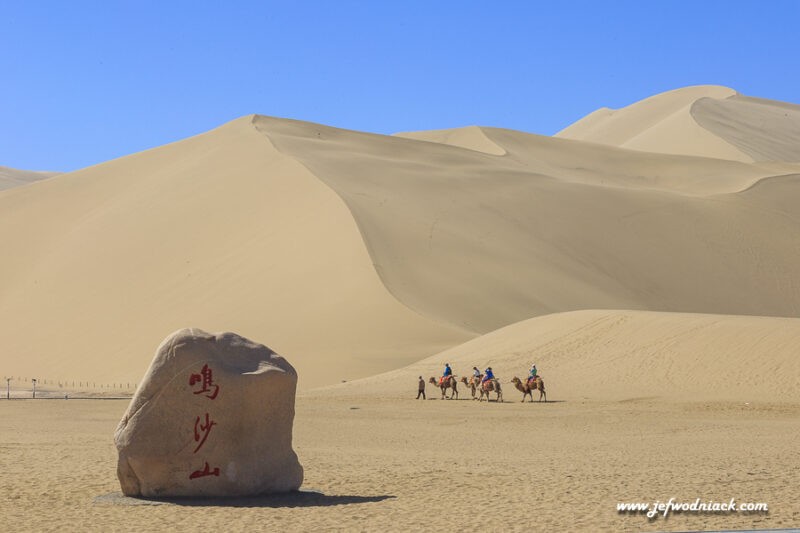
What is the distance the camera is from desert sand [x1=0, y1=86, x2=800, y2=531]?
1215cm

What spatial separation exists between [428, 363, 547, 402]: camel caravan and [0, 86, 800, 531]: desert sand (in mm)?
492

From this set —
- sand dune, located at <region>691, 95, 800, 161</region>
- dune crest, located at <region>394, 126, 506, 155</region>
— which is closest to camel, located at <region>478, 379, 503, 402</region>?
dune crest, located at <region>394, 126, 506, 155</region>

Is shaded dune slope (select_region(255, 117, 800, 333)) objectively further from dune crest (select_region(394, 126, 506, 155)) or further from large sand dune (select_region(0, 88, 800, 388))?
dune crest (select_region(394, 126, 506, 155))

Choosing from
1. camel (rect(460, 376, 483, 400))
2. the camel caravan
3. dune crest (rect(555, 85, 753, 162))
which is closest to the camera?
the camel caravan

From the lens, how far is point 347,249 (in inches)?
1781

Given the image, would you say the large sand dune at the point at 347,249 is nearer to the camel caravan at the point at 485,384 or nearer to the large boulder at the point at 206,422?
the camel caravan at the point at 485,384

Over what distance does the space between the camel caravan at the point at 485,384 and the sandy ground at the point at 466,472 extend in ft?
8.50

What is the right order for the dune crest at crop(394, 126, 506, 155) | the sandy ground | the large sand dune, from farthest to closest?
1. the dune crest at crop(394, 126, 506, 155)
2. the large sand dune
3. the sandy ground

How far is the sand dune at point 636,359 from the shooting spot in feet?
86.9

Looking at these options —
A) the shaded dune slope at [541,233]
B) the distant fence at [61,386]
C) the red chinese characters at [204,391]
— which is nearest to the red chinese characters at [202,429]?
the red chinese characters at [204,391]

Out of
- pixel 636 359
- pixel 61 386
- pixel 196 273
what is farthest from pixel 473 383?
pixel 196 273

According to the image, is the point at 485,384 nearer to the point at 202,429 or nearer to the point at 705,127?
the point at 202,429

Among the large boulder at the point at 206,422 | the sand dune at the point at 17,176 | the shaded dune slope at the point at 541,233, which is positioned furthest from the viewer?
the sand dune at the point at 17,176

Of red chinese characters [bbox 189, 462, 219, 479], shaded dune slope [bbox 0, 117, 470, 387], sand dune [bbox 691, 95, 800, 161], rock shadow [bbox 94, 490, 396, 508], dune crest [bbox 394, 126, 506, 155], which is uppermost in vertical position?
sand dune [bbox 691, 95, 800, 161]
